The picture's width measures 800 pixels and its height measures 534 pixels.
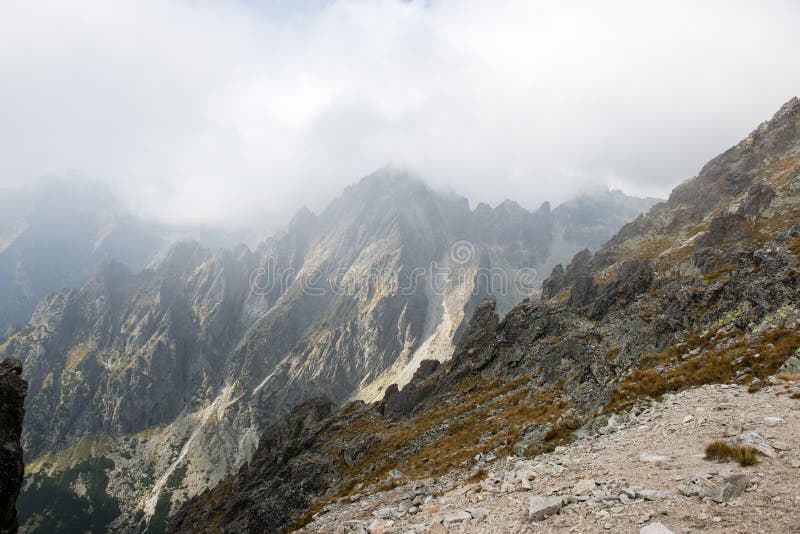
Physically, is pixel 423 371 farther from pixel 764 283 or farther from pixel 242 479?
pixel 764 283

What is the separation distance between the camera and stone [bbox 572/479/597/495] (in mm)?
12730

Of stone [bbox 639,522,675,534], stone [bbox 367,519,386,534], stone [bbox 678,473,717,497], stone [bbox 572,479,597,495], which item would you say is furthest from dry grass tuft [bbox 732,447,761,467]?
stone [bbox 367,519,386,534]

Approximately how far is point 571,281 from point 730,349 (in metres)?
81.5

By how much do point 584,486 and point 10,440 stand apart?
138ft

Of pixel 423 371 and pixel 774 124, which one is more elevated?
pixel 774 124

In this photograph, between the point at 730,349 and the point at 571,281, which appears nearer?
the point at 730,349

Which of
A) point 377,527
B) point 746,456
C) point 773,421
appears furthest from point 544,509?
point 773,421

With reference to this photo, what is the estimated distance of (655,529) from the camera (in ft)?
30.3

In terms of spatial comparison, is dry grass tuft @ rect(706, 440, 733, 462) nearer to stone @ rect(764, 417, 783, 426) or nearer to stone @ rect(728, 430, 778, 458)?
stone @ rect(728, 430, 778, 458)

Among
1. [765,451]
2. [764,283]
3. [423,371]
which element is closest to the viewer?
[765,451]

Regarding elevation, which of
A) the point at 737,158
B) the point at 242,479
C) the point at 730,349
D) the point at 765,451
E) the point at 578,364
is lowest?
the point at 242,479

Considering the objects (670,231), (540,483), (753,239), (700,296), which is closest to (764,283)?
(700,296)

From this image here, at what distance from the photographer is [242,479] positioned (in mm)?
97062

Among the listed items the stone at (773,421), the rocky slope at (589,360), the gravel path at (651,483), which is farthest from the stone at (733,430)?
the rocky slope at (589,360)
